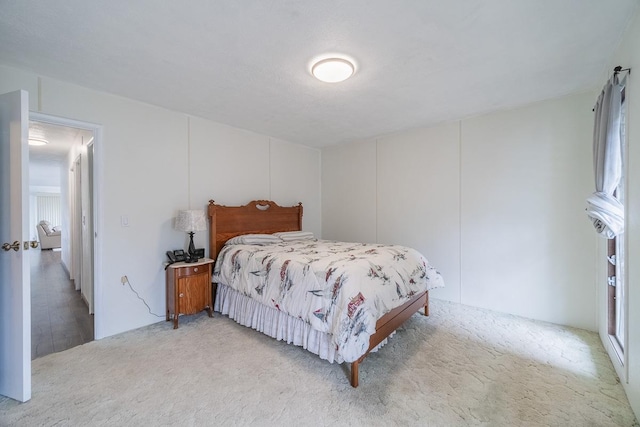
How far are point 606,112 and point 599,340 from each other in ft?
7.08

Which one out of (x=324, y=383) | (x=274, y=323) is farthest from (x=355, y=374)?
(x=274, y=323)

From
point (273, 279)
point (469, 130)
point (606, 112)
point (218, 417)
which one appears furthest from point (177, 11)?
point (469, 130)

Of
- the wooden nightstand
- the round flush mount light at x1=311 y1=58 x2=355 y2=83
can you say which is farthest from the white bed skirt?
the round flush mount light at x1=311 y1=58 x2=355 y2=83

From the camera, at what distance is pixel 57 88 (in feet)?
8.05

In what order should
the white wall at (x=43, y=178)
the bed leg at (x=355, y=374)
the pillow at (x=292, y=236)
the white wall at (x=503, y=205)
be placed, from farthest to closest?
the white wall at (x=43, y=178) < the pillow at (x=292, y=236) < the white wall at (x=503, y=205) < the bed leg at (x=355, y=374)

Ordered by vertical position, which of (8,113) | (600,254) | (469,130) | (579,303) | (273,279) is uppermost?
(469,130)

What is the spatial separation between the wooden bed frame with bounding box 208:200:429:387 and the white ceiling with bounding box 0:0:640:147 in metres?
1.43

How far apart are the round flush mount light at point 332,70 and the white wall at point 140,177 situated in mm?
1992

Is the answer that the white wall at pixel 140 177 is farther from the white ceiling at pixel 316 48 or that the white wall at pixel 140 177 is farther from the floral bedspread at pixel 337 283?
the floral bedspread at pixel 337 283

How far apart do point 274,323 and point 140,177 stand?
2.20m

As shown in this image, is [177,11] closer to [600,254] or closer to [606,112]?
Result: [606,112]

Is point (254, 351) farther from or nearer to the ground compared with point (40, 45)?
nearer to the ground

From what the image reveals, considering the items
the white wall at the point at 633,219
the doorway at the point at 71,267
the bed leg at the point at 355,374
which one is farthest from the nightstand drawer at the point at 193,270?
the white wall at the point at 633,219

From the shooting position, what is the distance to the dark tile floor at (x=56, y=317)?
2591 mm
